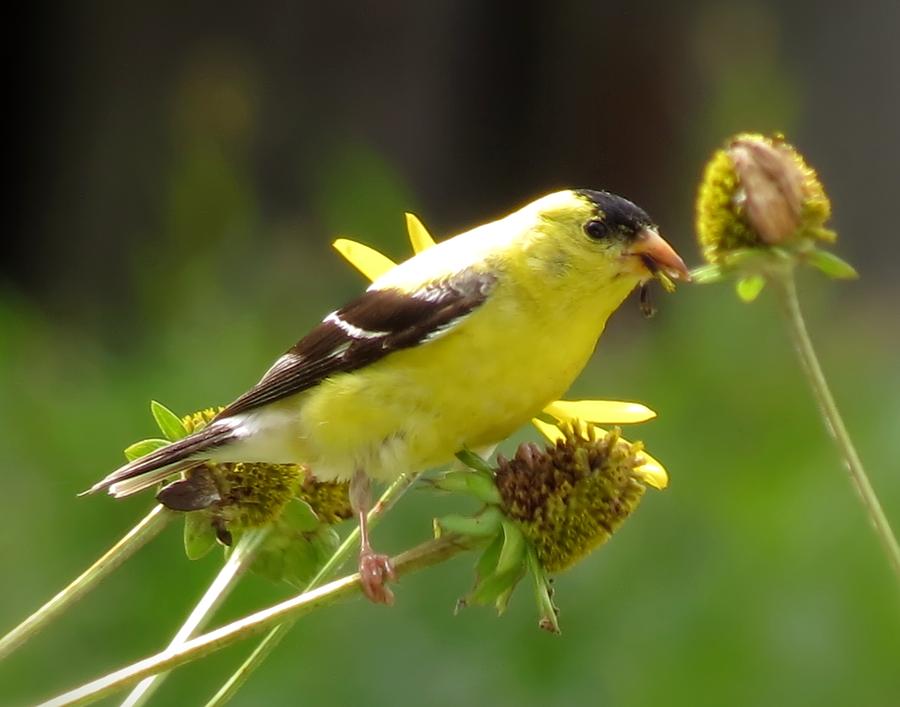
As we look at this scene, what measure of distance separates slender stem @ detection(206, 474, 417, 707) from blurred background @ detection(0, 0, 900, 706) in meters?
1.58

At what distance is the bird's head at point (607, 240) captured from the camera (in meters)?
1.52

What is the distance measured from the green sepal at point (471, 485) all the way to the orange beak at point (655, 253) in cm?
31

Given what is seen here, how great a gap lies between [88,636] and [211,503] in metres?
1.83

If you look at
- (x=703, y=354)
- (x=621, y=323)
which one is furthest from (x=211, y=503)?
(x=621, y=323)

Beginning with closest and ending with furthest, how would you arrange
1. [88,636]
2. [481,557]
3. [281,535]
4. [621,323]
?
[481,557] → [281,535] → [88,636] → [621,323]

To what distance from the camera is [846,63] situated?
4.45m

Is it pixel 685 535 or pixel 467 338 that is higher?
pixel 467 338

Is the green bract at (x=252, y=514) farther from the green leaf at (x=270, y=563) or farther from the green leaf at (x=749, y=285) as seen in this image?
the green leaf at (x=749, y=285)

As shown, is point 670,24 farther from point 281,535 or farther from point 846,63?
point 281,535

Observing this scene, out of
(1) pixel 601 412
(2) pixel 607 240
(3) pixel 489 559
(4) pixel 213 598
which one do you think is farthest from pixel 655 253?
(4) pixel 213 598

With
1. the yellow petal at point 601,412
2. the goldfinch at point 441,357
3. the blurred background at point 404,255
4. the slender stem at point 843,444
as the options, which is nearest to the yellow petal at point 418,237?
the goldfinch at point 441,357

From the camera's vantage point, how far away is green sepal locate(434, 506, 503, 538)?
46.8 inches

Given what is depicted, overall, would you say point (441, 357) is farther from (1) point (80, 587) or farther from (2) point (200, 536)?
(1) point (80, 587)

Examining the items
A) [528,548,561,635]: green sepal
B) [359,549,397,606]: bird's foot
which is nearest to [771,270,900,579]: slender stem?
[528,548,561,635]: green sepal
